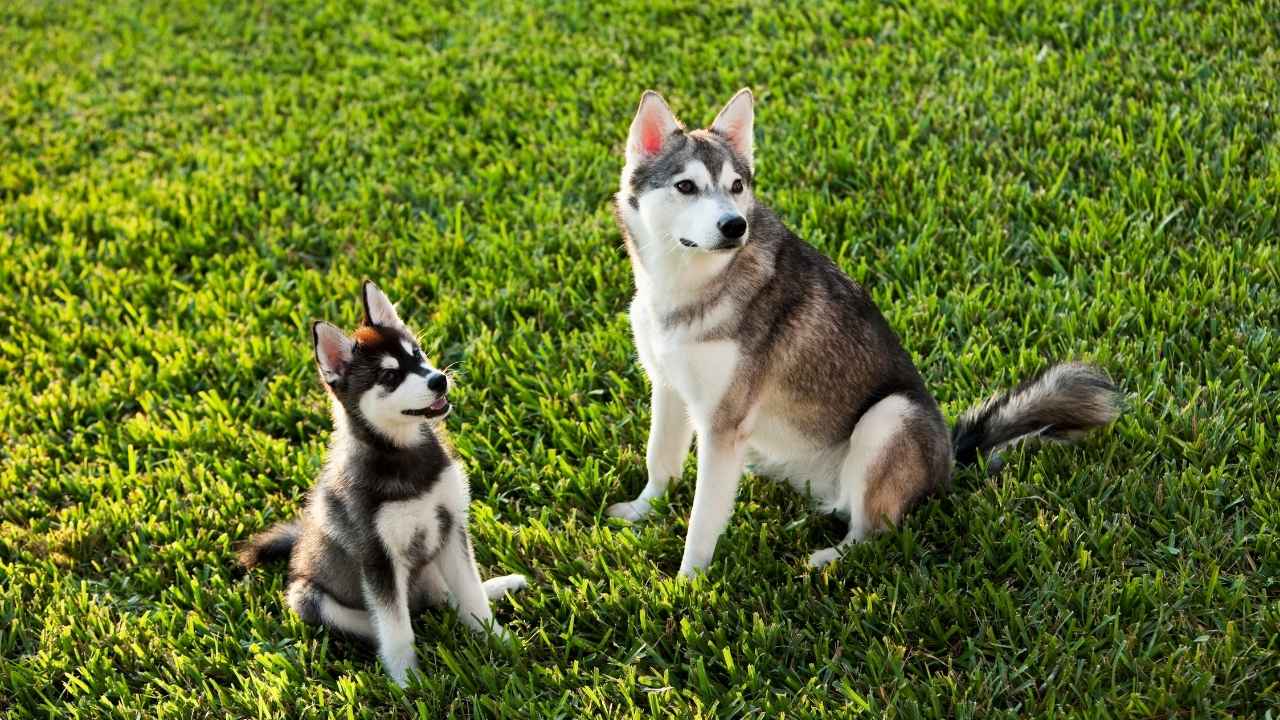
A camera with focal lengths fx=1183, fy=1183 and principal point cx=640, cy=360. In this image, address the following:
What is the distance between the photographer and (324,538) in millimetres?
4125

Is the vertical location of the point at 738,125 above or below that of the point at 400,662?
above

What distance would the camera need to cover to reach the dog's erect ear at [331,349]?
3801mm

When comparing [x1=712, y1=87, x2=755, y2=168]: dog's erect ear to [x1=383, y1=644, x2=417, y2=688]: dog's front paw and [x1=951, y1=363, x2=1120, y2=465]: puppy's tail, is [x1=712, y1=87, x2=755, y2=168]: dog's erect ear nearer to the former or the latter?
[x1=951, y1=363, x2=1120, y2=465]: puppy's tail

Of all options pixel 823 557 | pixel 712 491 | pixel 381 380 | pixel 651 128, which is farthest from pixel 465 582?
pixel 651 128

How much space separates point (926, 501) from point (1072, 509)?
516 mm

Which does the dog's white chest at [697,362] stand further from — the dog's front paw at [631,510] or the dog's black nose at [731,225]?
the dog's front paw at [631,510]

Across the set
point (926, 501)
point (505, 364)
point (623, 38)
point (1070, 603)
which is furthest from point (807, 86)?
point (1070, 603)

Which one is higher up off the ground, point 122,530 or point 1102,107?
point 1102,107

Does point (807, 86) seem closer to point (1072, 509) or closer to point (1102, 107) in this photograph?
point (1102, 107)

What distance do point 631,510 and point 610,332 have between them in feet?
3.83

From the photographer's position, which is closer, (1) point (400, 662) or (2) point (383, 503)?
(2) point (383, 503)

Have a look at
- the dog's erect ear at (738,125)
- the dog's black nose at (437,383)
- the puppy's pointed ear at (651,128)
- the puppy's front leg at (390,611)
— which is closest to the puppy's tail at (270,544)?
the puppy's front leg at (390,611)

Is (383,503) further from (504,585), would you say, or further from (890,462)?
(890,462)

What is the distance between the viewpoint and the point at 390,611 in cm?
400
